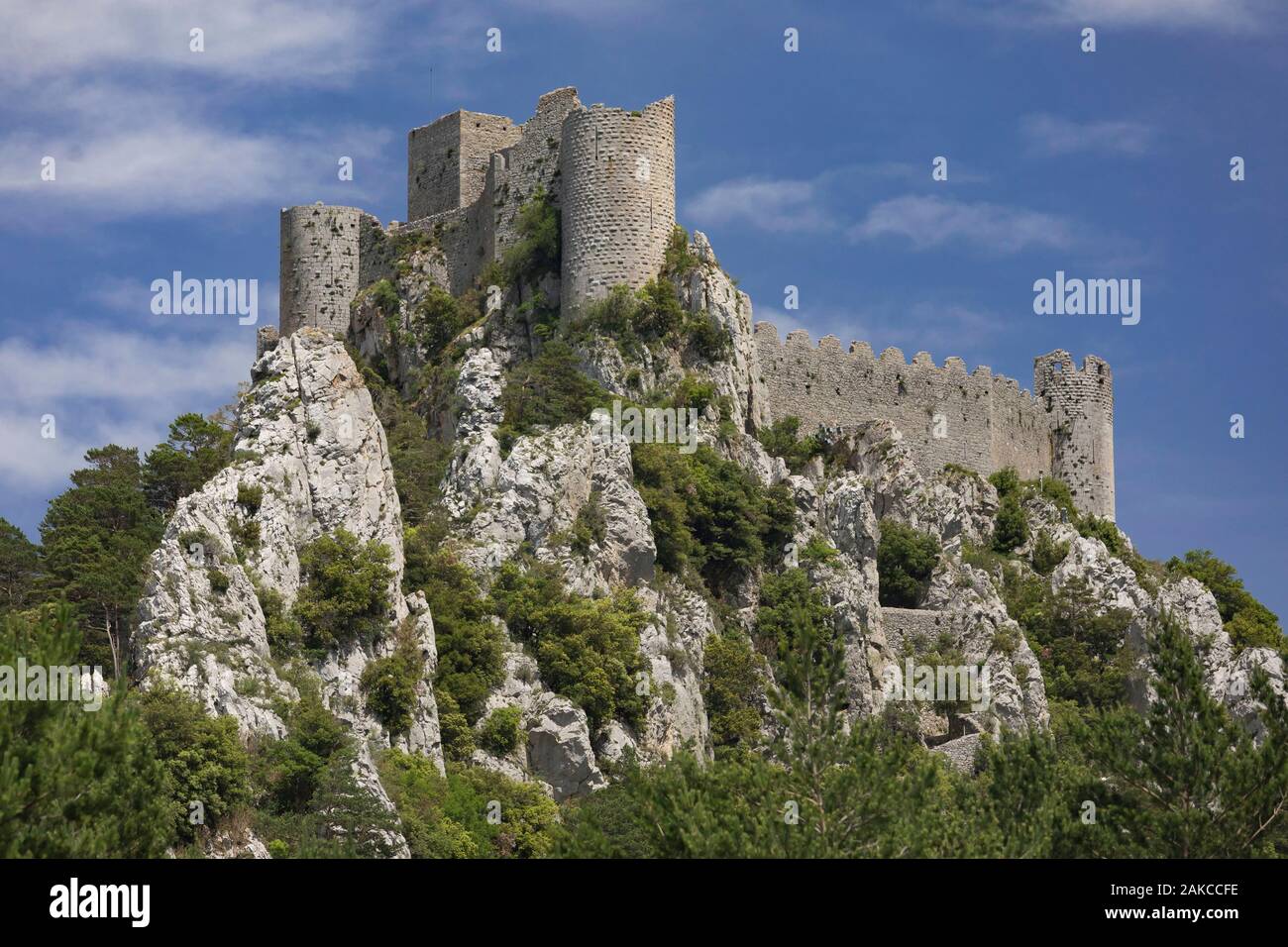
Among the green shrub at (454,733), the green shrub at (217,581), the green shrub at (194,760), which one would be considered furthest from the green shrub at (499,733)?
the green shrub at (194,760)

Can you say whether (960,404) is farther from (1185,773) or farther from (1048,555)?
(1185,773)

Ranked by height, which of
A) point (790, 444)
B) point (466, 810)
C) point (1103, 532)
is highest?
point (790, 444)

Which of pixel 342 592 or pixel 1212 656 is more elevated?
pixel 342 592

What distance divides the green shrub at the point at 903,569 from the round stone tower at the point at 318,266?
58.4 feet

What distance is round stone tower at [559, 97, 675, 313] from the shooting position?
62.7 m

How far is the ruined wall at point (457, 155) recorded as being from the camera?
2699 inches

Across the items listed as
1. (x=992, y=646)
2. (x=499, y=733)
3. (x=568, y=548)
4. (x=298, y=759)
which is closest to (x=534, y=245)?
(x=568, y=548)

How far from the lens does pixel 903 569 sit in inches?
2571

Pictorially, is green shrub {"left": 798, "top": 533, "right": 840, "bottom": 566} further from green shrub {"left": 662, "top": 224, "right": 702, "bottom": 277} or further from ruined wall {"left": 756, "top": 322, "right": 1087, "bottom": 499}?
green shrub {"left": 662, "top": 224, "right": 702, "bottom": 277}

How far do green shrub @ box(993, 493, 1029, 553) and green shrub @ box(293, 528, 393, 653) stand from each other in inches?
1020

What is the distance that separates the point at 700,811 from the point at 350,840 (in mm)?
9652

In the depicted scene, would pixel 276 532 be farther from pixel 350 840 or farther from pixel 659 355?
pixel 659 355

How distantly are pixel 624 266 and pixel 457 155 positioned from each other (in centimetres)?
906
